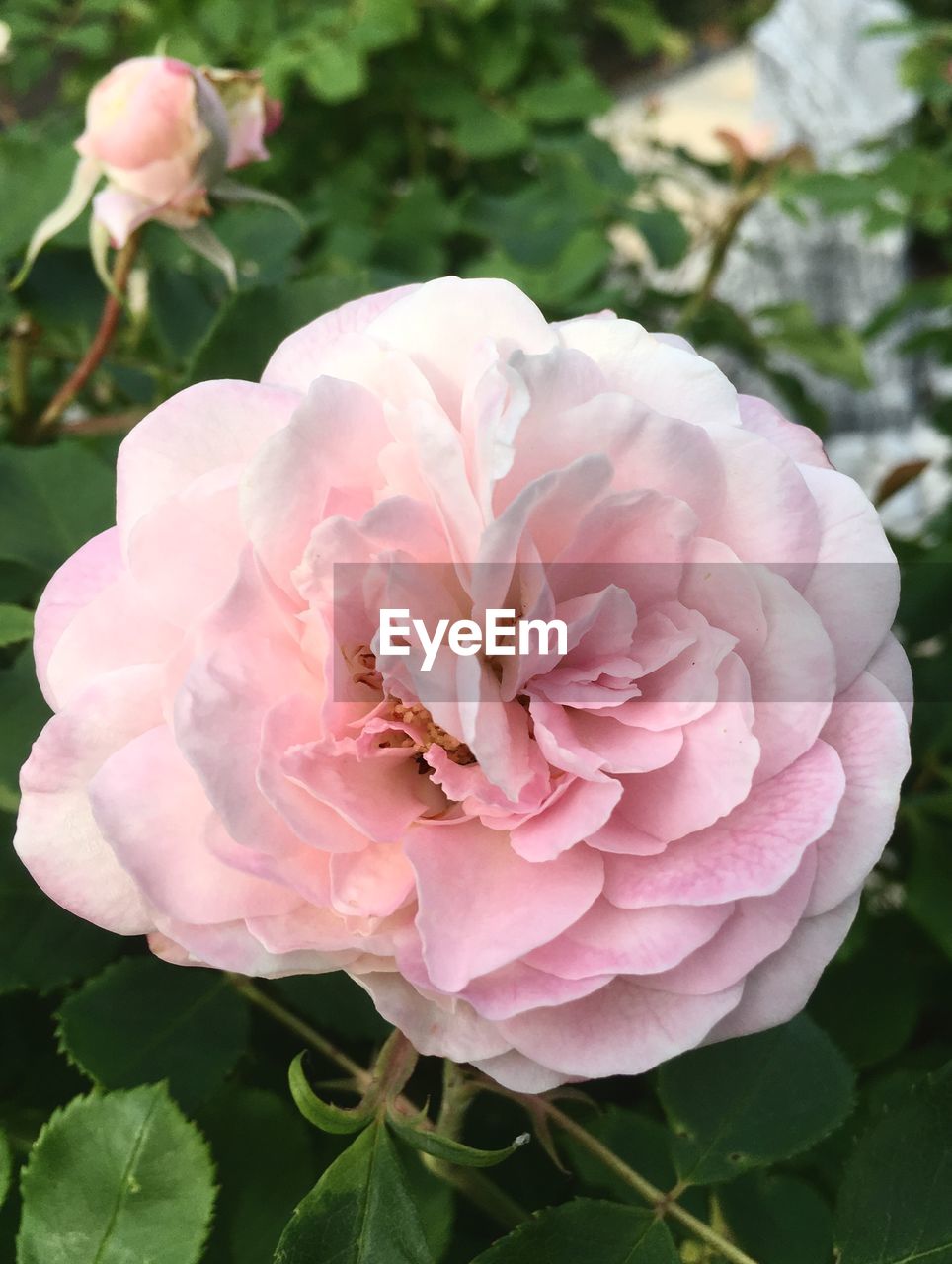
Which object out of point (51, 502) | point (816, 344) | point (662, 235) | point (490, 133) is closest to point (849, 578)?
→ point (51, 502)

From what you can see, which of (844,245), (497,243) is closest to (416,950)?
(497,243)

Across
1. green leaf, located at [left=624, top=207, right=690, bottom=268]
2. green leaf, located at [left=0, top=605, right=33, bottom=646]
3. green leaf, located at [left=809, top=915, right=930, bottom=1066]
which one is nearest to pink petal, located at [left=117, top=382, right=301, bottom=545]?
green leaf, located at [left=0, top=605, right=33, bottom=646]

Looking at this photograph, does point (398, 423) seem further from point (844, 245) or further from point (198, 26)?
point (844, 245)

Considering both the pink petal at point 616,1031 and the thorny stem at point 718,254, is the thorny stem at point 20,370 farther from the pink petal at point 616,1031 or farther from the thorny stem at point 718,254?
the thorny stem at point 718,254

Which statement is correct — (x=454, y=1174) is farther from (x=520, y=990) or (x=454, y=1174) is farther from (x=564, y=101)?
(x=564, y=101)

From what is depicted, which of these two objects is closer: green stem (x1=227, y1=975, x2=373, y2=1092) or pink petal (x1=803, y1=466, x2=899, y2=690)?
pink petal (x1=803, y1=466, x2=899, y2=690)

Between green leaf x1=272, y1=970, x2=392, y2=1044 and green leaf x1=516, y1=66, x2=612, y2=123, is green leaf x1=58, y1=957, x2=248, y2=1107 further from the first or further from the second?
green leaf x1=516, y1=66, x2=612, y2=123
